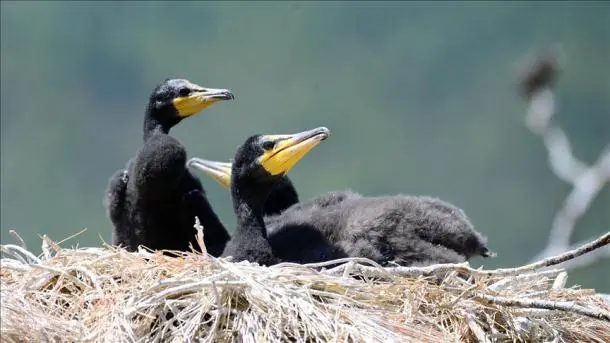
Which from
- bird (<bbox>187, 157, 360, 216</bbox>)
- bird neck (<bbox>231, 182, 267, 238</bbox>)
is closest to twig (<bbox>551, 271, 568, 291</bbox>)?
bird neck (<bbox>231, 182, 267, 238</bbox>)

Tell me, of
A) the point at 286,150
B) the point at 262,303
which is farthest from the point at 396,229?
the point at 262,303

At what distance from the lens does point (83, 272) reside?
16.5ft

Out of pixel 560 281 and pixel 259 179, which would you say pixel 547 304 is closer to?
pixel 560 281

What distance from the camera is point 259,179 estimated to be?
6.01 m

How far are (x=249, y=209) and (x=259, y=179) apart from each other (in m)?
0.18

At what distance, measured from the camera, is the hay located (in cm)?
463

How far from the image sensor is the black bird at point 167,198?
660 centimetres

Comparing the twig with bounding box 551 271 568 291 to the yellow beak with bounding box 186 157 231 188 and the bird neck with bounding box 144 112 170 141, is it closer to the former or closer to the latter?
the yellow beak with bounding box 186 157 231 188

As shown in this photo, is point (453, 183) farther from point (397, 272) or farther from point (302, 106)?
point (397, 272)

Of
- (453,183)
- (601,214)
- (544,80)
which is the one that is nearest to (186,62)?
(453,183)

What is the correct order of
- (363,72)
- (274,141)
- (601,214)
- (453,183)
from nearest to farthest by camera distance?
1. (274,141)
2. (601,214)
3. (453,183)
4. (363,72)

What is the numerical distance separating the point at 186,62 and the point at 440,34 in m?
5.17

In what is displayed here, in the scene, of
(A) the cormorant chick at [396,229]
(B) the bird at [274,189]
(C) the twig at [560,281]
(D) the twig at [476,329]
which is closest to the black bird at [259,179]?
(A) the cormorant chick at [396,229]

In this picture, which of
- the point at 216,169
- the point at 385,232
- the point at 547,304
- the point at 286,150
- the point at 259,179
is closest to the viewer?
the point at 547,304
